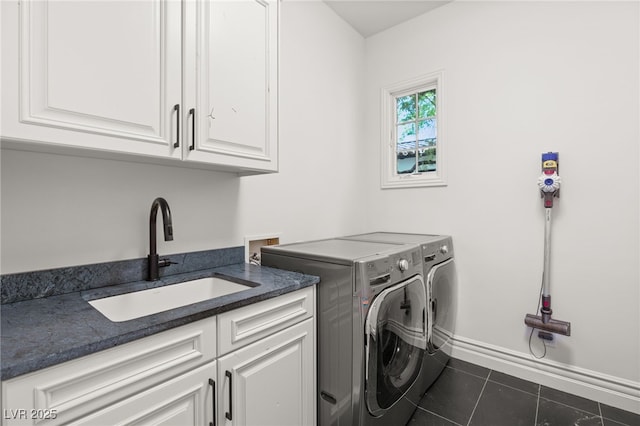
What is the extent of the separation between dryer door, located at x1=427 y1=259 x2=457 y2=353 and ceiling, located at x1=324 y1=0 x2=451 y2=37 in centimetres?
208

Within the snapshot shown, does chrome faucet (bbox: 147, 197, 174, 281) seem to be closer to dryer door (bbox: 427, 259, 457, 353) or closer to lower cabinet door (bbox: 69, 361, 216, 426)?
lower cabinet door (bbox: 69, 361, 216, 426)

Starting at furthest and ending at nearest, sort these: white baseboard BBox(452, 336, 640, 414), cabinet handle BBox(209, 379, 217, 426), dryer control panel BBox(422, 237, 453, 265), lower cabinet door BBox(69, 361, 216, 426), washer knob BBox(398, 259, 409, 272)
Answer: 1. dryer control panel BBox(422, 237, 453, 265)
2. white baseboard BBox(452, 336, 640, 414)
3. washer knob BBox(398, 259, 409, 272)
4. cabinet handle BBox(209, 379, 217, 426)
5. lower cabinet door BBox(69, 361, 216, 426)

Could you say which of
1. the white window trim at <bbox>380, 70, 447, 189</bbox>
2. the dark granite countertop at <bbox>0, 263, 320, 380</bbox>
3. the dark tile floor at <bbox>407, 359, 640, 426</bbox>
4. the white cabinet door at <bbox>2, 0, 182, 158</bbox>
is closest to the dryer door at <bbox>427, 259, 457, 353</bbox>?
the dark tile floor at <bbox>407, 359, 640, 426</bbox>

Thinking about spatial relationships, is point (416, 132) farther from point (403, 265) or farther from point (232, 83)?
point (232, 83)

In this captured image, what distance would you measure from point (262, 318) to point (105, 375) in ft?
1.78

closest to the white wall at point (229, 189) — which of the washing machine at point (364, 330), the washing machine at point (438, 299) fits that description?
the washing machine at point (364, 330)

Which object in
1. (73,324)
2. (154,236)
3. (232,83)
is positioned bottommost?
(73,324)

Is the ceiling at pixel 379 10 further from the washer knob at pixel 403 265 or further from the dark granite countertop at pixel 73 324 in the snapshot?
the dark granite countertop at pixel 73 324

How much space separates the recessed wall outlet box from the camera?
1.95 metres

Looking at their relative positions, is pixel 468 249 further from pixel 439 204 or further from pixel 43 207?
pixel 43 207

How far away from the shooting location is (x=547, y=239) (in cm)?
205

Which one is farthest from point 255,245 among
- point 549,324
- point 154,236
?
point 549,324

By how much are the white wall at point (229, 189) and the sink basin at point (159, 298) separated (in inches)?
8.2

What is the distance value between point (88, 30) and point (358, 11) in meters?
2.24
